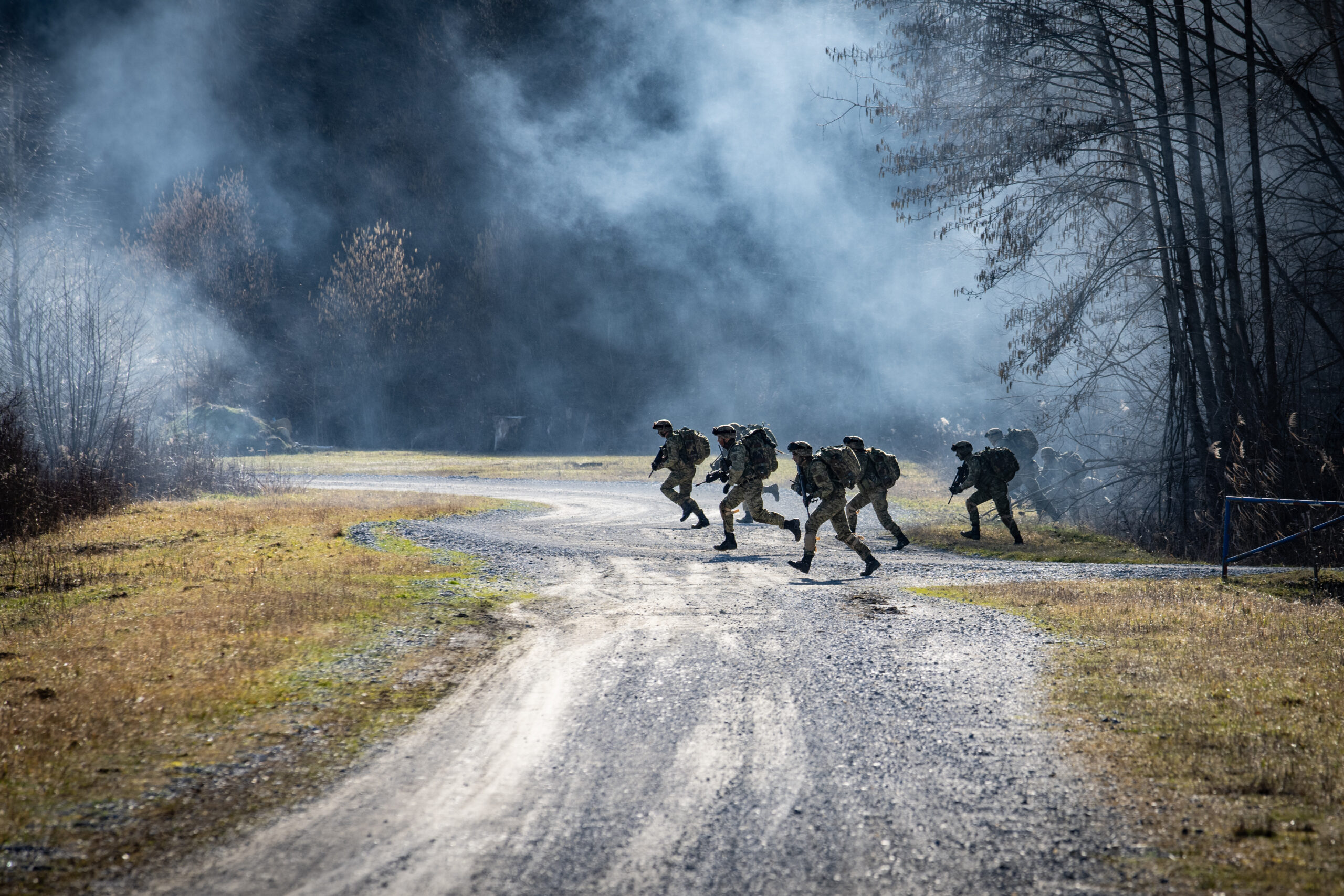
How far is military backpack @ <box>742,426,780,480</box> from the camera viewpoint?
11.9 meters

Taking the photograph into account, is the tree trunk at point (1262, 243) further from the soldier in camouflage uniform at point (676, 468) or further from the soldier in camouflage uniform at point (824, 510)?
the soldier in camouflage uniform at point (676, 468)

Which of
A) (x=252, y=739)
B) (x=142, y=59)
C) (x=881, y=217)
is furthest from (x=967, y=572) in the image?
(x=142, y=59)

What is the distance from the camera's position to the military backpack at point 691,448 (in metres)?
13.9

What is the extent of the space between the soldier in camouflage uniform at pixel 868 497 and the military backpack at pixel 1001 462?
188cm

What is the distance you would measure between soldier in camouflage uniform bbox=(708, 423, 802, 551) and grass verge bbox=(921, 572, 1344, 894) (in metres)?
4.56

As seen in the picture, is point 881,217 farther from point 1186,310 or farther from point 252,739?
point 252,739

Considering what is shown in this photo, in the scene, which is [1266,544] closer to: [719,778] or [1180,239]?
[1180,239]

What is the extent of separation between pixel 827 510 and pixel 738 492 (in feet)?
7.29

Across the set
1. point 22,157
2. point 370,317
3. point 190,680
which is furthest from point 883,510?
point 370,317

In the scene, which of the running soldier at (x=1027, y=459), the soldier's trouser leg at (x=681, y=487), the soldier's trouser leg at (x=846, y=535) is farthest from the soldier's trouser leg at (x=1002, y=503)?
the soldier's trouser leg at (x=681, y=487)

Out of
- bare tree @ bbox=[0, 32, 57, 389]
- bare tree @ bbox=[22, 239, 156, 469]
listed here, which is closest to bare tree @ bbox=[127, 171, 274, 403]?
bare tree @ bbox=[0, 32, 57, 389]

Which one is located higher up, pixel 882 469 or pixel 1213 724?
pixel 882 469

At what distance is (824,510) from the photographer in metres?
9.94

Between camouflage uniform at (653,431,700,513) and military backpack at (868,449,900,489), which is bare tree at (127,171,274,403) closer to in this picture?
camouflage uniform at (653,431,700,513)
